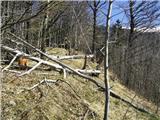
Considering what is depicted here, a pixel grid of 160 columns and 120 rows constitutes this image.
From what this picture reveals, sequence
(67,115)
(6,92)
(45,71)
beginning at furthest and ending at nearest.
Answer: (45,71) → (67,115) → (6,92)

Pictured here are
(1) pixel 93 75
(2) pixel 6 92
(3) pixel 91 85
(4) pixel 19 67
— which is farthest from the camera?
(1) pixel 93 75

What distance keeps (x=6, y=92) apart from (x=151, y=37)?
28.5m

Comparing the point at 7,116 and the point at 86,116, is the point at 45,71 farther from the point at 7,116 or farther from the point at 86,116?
the point at 7,116

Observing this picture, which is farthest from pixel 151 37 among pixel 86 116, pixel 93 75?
pixel 86 116

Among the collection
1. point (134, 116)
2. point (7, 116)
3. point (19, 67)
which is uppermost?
point (19, 67)

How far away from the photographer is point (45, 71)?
1401 centimetres

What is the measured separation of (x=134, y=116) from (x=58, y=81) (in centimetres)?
312

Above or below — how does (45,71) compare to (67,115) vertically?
above

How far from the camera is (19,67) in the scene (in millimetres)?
12656

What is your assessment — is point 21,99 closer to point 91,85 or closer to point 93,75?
point 91,85

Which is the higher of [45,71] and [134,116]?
[45,71]

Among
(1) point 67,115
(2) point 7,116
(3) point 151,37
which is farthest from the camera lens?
(3) point 151,37

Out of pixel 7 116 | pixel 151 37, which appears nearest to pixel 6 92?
pixel 7 116

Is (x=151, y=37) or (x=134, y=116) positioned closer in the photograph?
(x=134, y=116)
